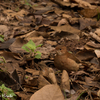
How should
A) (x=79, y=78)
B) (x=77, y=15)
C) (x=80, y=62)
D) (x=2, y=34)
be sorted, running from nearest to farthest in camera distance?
(x=79, y=78) → (x=80, y=62) → (x=2, y=34) → (x=77, y=15)

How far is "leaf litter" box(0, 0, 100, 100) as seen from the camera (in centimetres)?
132

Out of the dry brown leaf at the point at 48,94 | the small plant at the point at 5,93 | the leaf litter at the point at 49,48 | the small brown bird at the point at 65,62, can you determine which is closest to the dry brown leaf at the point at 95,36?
the leaf litter at the point at 49,48

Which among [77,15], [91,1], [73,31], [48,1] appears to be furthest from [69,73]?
[48,1]

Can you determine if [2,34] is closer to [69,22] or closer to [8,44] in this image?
[8,44]

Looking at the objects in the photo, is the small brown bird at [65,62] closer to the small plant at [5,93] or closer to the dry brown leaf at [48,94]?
the dry brown leaf at [48,94]

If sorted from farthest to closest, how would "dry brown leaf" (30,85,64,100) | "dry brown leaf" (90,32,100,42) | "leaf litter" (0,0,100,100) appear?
"dry brown leaf" (90,32,100,42), "leaf litter" (0,0,100,100), "dry brown leaf" (30,85,64,100)

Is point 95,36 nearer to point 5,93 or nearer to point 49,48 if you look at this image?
point 49,48

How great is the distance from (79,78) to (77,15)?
5.71 feet

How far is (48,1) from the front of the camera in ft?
12.5

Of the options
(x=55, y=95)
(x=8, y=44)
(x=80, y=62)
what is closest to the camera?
(x=55, y=95)

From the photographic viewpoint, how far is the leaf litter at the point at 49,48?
1322 mm

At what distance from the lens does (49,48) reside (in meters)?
1.98

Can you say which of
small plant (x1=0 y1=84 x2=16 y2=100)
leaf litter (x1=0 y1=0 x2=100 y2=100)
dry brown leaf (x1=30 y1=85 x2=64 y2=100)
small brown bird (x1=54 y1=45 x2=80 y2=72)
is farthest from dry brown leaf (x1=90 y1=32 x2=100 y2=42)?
small plant (x1=0 y1=84 x2=16 y2=100)

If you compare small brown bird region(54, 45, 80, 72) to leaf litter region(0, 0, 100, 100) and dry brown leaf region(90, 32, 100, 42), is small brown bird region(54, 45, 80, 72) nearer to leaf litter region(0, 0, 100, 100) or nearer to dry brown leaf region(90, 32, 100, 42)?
leaf litter region(0, 0, 100, 100)
